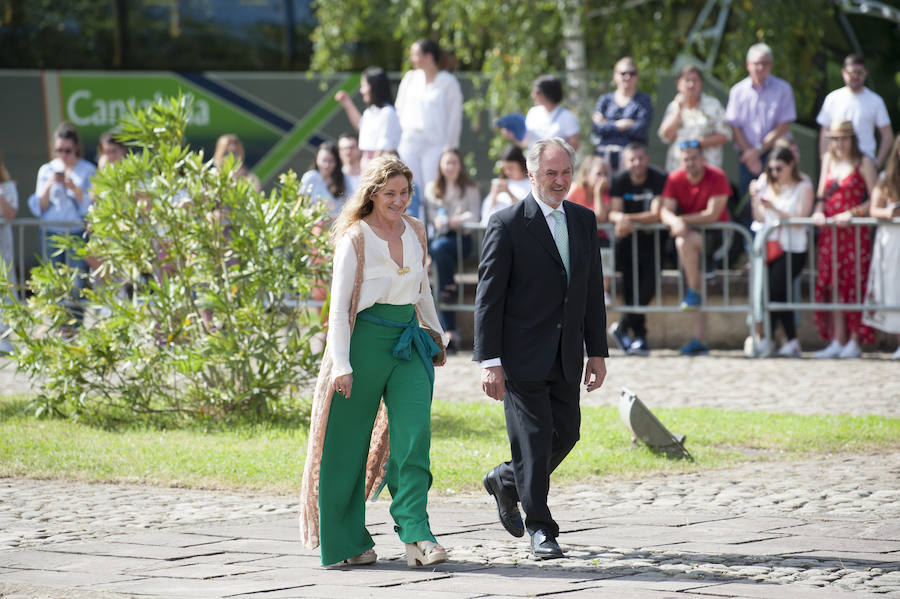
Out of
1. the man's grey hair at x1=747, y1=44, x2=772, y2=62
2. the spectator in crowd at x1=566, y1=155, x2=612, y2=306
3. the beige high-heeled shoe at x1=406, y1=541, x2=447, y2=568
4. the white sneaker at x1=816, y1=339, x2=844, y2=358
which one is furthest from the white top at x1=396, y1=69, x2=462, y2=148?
the beige high-heeled shoe at x1=406, y1=541, x2=447, y2=568

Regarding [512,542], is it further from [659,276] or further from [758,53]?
[758,53]

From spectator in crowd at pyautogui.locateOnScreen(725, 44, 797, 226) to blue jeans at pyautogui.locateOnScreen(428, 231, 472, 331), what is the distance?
301 cm

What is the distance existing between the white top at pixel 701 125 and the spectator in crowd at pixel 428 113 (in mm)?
2195

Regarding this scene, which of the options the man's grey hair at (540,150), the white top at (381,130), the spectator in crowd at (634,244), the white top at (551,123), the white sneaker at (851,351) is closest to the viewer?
the man's grey hair at (540,150)

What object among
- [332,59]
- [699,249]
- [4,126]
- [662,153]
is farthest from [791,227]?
[4,126]

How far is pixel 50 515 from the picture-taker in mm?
7352

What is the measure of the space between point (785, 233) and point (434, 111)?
3.79 meters

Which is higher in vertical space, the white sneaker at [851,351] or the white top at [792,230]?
the white top at [792,230]

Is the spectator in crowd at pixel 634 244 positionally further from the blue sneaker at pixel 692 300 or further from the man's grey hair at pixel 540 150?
the man's grey hair at pixel 540 150

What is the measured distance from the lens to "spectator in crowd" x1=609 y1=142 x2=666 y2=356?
45.3 ft

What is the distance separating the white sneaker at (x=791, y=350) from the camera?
1336cm

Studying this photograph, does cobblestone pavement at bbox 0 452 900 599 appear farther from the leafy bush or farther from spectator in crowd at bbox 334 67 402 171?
spectator in crowd at bbox 334 67 402 171

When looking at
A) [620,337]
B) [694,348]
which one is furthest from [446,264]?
[694,348]

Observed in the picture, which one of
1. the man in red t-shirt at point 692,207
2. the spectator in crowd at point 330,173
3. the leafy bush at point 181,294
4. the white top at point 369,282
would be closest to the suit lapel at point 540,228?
the white top at point 369,282
